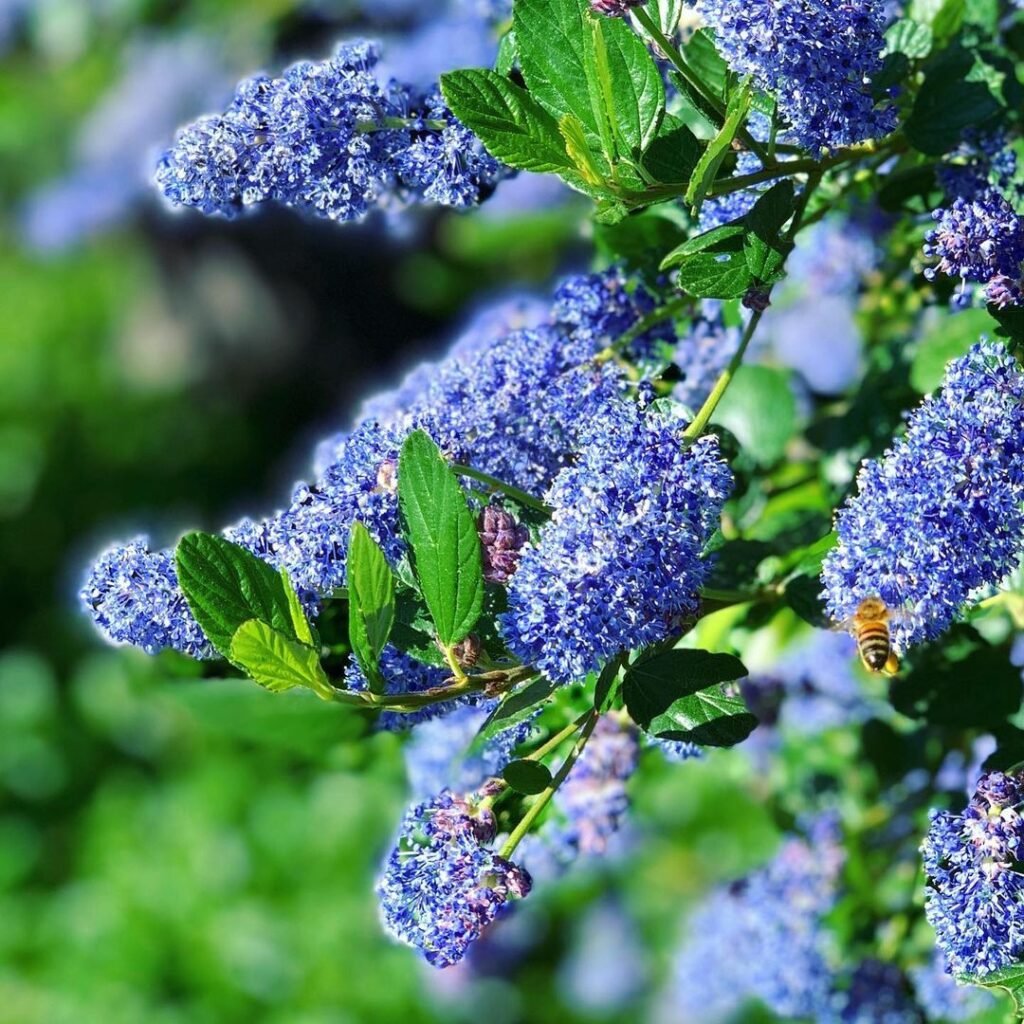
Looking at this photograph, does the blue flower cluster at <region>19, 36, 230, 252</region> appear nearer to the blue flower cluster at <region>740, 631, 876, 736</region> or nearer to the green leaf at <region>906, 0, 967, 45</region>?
the blue flower cluster at <region>740, 631, 876, 736</region>

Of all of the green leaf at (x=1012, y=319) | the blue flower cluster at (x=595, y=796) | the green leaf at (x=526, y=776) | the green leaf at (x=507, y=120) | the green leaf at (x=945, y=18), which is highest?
the green leaf at (x=507, y=120)

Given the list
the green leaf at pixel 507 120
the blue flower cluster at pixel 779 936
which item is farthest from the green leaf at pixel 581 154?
the blue flower cluster at pixel 779 936

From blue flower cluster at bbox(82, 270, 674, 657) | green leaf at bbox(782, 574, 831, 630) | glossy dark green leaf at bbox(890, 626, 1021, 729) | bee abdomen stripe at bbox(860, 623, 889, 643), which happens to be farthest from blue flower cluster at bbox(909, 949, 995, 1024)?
blue flower cluster at bbox(82, 270, 674, 657)

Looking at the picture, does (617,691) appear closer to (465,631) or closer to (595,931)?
(465,631)

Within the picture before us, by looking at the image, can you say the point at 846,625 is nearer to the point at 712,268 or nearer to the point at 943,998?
the point at 712,268

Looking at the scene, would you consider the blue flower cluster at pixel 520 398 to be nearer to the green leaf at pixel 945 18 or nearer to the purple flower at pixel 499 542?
the purple flower at pixel 499 542

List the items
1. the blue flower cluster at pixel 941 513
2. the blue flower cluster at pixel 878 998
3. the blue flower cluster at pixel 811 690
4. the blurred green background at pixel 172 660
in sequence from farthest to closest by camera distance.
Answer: the blurred green background at pixel 172 660, the blue flower cluster at pixel 811 690, the blue flower cluster at pixel 878 998, the blue flower cluster at pixel 941 513
